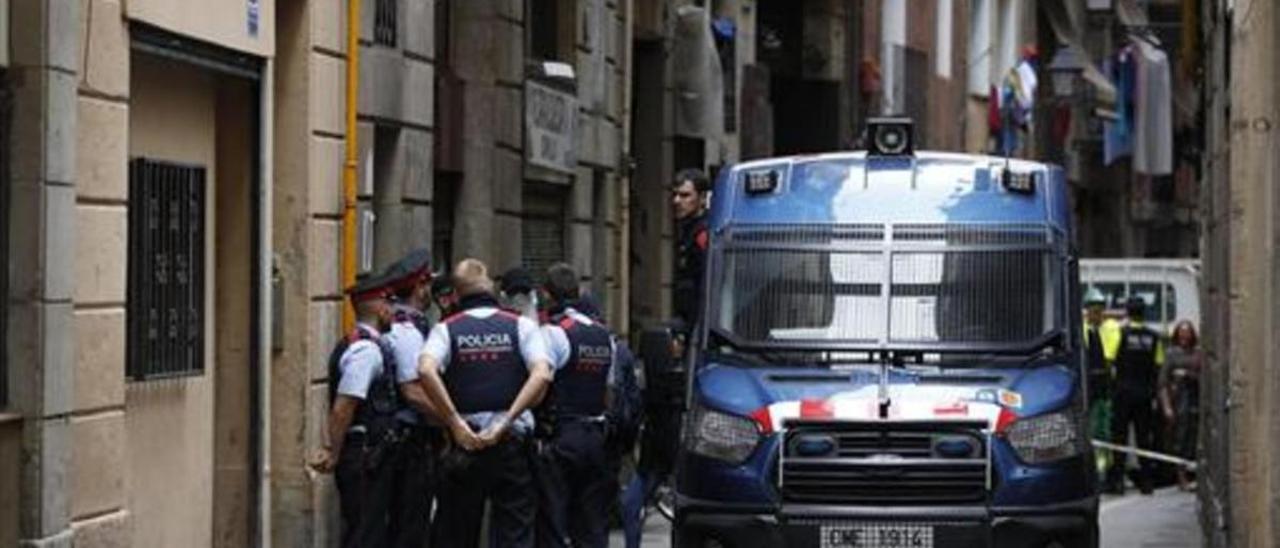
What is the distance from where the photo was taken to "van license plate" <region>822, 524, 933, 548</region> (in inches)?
576

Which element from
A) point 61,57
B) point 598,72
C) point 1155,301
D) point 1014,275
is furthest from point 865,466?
point 1155,301

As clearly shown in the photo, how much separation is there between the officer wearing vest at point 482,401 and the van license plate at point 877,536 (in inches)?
64.6

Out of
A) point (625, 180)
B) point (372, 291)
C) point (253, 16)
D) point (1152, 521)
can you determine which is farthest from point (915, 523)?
point (625, 180)

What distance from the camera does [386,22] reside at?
58.3 feet

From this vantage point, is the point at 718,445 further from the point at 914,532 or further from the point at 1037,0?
the point at 1037,0

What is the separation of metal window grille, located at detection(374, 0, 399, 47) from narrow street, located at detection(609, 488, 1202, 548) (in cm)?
455

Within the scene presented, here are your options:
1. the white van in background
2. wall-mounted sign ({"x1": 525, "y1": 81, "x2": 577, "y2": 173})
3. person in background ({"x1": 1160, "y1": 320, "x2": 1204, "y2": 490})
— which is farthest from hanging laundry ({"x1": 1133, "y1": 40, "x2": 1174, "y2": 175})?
wall-mounted sign ({"x1": 525, "y1": 81, "x2": 577, "y2": 173})

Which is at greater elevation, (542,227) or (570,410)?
(542,227)

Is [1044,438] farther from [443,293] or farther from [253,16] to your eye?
[253,16]

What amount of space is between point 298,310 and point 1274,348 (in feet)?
18.2

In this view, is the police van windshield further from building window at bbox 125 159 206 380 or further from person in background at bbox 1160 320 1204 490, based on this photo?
person in background at bbox 1160 320 1204 490

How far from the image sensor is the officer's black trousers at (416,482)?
15086 millimetres

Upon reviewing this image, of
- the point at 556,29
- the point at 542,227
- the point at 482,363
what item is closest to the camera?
the point at 482,363

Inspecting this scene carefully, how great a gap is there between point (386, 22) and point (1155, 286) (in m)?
16.6
